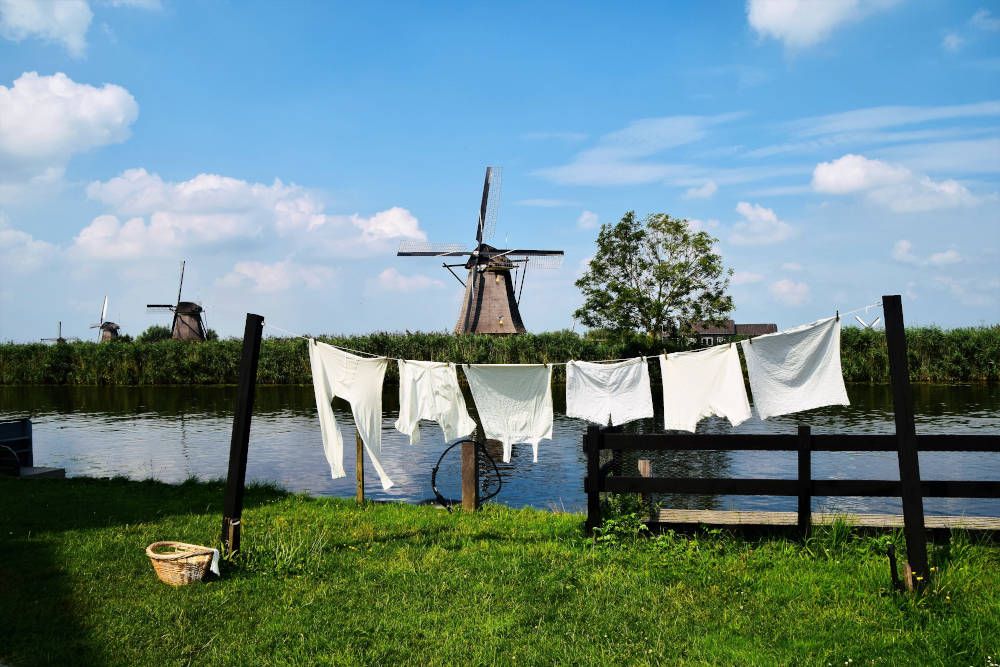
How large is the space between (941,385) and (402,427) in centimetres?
3630

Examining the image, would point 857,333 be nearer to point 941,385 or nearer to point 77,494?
point 941,385

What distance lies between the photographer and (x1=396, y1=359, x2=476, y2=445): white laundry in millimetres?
10461

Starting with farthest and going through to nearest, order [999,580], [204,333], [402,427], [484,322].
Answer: [204,333] → [484,322] → [402,427] → [999,580]

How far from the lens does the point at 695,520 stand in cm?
847

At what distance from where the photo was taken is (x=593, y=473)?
8.36 meters

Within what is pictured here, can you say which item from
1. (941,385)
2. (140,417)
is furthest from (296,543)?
(941,385)

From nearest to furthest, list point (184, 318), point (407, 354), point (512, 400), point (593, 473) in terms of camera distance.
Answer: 1. point (593, 473)
2. point (512, 400)
3. point (407, 354)
4. point (184, 318)

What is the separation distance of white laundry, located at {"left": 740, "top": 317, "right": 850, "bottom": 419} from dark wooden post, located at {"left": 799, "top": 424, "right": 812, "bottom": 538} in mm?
642

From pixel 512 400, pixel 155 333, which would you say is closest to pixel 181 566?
pixel 512 400

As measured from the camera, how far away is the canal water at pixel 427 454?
49.3ft

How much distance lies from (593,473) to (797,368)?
267 centimetres

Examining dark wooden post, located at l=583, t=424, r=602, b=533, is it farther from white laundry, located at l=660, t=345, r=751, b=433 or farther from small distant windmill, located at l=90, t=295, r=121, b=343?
small distant windmill, located at l=90, t=295, r=121, b=343

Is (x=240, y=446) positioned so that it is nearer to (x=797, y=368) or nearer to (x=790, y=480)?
(x=790, y=480)

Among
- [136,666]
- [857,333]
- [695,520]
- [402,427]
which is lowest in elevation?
[136,666]
